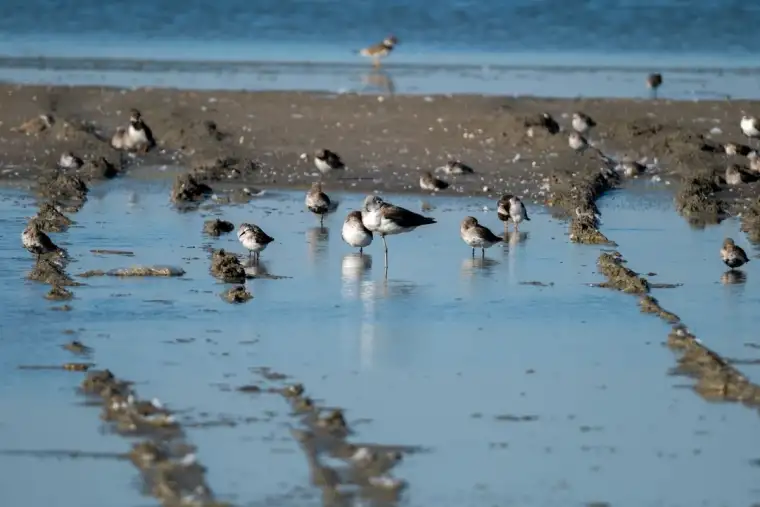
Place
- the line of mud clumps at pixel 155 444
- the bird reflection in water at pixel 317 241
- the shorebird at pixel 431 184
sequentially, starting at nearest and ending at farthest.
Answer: the line of mud clumps at pixel 155 444
the bird reflection in water at pixel 317 241
the shorebird at pixel 431 184

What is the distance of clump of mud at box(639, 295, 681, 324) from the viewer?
1326 centimetres

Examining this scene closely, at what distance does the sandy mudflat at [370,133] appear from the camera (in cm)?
2305

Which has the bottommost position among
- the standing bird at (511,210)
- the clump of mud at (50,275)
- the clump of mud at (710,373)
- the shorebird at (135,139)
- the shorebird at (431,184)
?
the clump of mud at (710,373)

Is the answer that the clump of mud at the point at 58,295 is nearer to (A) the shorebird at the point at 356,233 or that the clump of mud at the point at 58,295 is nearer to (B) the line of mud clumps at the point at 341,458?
(A) the shorebird at the point at 356,233

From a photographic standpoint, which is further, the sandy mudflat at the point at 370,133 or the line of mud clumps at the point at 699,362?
the sandy mudflat at the point at 370,133

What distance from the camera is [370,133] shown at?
25.5 metres

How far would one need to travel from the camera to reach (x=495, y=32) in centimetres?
4625

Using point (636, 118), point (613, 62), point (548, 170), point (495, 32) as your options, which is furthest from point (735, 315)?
point (495, 32)

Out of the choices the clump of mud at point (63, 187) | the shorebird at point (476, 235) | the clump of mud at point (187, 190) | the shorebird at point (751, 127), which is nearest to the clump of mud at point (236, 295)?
the shorebird at point (476, 235)

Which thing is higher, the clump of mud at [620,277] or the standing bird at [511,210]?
the standing bird at [511,210]

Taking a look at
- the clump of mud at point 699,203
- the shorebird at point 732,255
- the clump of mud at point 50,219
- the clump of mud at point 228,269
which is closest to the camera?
the clump of mud at point 228,269

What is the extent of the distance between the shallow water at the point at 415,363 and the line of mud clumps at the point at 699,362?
5.6 inches

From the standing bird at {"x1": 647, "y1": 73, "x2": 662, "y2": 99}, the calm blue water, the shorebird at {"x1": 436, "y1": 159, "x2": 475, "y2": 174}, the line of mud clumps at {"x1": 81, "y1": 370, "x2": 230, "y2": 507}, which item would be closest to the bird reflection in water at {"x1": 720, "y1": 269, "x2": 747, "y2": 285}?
the line of mud clumps at {"x1": 81, "y1": 370, "x2": 230, "y2": 507}

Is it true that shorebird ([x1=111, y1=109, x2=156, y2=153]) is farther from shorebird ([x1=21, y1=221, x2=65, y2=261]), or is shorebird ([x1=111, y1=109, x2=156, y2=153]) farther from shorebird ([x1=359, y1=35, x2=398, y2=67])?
shorebird ([x1=359, y1=35, x2=398, y2=67])
